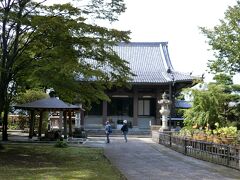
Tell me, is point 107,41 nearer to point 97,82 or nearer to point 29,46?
point 97,82

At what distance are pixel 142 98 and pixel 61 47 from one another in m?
30.6

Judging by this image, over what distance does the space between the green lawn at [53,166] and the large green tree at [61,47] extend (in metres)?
2.86

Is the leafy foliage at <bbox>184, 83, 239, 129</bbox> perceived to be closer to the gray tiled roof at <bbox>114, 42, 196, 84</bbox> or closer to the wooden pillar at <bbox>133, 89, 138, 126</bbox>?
the gray tiled roof at <bbox>114, 42, 196, 84</bbox>

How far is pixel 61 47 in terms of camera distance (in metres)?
17.3

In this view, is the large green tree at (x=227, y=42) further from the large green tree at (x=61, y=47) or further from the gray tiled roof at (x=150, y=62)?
the gray tiled roof at (x=150, y=62)

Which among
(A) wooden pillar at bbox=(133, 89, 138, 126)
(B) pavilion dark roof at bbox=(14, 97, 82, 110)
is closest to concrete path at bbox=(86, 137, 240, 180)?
(B) pavilion dark roof at bbox=(14, 97, 82, 110)

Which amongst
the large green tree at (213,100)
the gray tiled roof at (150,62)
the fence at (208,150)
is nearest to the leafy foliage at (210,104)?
the large green tree at (213,100)

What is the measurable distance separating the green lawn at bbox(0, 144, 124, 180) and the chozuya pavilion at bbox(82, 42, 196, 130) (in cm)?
2456

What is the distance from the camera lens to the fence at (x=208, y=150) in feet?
51.1

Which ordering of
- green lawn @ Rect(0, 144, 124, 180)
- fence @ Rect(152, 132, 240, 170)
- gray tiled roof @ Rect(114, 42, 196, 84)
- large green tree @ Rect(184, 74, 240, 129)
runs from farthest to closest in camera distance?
gray tiled roof @ Rect(114, 42, 196, 84)
large green tree @ Rect(184, 74, 240, 129)
fence @ Rect(152, 132, 240, 170)
green lawn @ Rect(0, 144, 124, 180)

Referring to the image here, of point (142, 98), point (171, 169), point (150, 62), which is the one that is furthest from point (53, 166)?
point (150, 62)

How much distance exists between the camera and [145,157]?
19453mm

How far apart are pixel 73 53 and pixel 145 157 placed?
5998mm

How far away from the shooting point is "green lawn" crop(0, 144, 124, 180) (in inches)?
496
